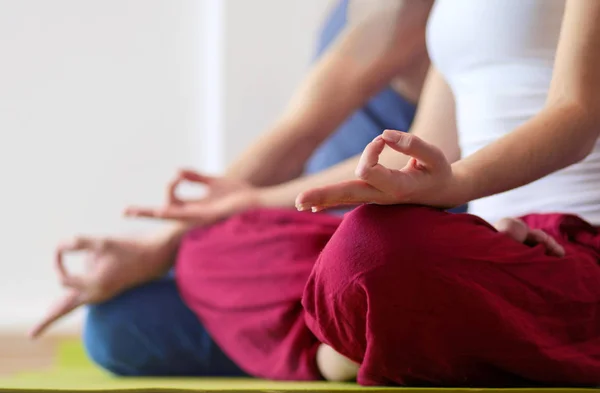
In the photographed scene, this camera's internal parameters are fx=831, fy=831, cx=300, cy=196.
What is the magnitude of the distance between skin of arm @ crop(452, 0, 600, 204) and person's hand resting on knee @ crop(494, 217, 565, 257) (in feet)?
0.10

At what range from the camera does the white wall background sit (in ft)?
4.98

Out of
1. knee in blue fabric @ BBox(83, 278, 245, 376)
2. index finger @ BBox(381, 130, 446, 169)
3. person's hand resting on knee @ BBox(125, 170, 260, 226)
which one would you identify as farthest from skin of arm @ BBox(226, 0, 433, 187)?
index finger @ BBox(381, 130, 446, 169)

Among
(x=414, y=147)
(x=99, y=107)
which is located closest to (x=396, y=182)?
(x=414, y=147)

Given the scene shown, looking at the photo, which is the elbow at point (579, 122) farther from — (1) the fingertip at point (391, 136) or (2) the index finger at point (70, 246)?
(2) the index finger at point (70, 246)

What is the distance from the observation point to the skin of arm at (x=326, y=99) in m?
0.91

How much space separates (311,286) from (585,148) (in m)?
0.20

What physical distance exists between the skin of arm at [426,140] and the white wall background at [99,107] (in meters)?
0.66

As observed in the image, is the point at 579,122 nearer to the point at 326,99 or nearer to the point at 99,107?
the point at 326,99

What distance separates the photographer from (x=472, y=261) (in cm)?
51

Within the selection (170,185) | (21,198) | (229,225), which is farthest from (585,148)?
(21,198)

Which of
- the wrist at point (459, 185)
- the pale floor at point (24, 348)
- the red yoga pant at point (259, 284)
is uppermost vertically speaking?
the wrist at point (459, 185)

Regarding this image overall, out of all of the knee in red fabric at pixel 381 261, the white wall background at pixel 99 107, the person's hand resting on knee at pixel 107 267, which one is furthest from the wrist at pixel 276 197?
the white wall background at pixel 99 107

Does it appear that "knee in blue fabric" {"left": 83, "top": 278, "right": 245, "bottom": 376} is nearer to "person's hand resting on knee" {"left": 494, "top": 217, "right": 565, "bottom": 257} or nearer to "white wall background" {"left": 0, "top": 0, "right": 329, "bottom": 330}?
"person's hand resting on knee" {"left": 494, "top": 217, "right": 565, "bottom": 257}

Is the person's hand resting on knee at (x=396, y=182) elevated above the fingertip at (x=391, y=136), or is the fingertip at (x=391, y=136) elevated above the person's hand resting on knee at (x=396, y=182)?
the fingertip at (x=391, y=136)
